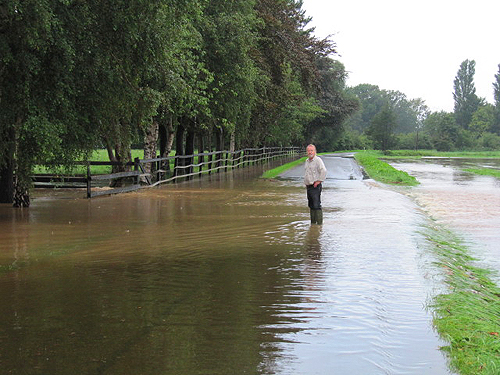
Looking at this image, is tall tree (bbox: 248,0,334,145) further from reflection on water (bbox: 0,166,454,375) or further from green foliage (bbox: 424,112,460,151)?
green foliage (bbox: 424,112,460,151)

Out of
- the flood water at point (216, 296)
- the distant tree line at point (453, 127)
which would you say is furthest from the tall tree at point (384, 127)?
the flood water at point (216, 296)

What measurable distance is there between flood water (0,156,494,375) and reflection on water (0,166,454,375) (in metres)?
0.02

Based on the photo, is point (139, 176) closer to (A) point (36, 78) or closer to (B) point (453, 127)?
(A) point (36, 78)

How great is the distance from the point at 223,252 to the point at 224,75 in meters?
19.5

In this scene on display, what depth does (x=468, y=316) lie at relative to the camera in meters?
6.25

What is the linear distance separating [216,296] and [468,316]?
263 centimetres

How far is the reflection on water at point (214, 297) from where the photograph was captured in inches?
201

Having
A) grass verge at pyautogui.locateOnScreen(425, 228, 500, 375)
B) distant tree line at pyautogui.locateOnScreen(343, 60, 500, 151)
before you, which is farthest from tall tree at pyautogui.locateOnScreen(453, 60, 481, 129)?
grass verge at pyautogui.locateOnScreen(425, 228, 500, 375)

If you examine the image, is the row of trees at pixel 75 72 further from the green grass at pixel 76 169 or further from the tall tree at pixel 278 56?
the tall tree at pixel 278 56

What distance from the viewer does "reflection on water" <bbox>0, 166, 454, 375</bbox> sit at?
5098 mm

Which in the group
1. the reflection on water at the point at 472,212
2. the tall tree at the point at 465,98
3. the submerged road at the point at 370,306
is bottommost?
the reflection on water at the point at 472,212

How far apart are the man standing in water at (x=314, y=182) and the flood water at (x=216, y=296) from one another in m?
0.38

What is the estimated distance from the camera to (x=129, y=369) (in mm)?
4809

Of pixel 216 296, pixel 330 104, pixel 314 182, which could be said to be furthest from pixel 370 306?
pixel 330 104
